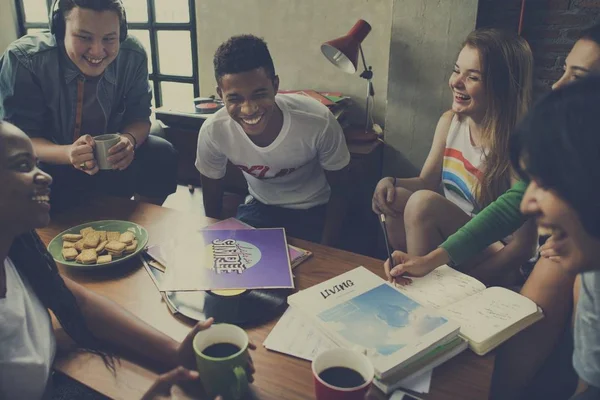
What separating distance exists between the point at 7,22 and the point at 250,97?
10.7ft

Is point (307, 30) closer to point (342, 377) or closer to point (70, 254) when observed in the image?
point (70, 254)

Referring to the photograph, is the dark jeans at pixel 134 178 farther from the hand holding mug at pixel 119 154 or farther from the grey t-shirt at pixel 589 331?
the grey t-shirt at pixel 589 331

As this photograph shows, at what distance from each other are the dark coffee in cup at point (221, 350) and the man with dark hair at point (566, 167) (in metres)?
0.55

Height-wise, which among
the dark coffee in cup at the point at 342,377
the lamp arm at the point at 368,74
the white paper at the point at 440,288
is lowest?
the white paper at the point at 440,288

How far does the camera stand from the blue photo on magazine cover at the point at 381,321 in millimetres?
914

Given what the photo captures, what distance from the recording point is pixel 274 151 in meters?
1.77

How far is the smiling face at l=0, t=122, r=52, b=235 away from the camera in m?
0.80

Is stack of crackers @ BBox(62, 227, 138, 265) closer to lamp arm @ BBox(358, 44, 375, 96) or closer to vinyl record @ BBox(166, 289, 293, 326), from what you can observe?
vinyl record @ BBox(166, 289, 293, 326)

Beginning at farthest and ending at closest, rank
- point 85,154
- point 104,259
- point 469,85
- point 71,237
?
point 469,85, point 85,154, point 71,237, point 104,259

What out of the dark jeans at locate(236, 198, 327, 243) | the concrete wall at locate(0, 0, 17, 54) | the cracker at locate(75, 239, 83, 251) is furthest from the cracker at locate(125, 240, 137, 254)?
the concrete wall at locate(0, 0, 17, 54)

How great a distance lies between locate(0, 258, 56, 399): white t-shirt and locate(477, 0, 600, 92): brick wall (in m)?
1.99

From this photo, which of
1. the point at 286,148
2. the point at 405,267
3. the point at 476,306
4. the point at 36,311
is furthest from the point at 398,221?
the point at 36,311

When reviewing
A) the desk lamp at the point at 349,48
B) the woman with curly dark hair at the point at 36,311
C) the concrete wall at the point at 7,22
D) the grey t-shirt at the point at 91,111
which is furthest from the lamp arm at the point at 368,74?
the concrete wall at the point at 7,22

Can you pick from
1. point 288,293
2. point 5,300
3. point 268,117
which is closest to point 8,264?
point 5,300
